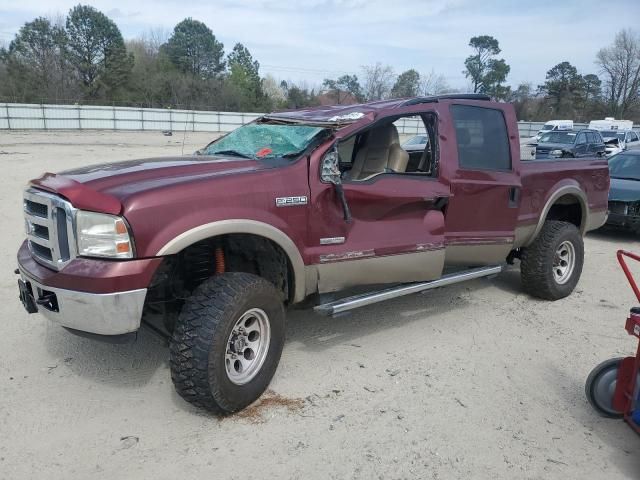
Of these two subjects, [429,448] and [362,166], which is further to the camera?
[362,166]

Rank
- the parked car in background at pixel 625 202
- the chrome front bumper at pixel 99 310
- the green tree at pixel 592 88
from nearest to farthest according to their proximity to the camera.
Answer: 1. the chrome front bumper at pixel 99 310
2. the parked car in background at pixel 625 202
3. the green tree at pixel 592 88

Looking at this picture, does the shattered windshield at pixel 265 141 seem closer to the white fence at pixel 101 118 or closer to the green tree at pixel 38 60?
the white fence at pixel 101 118

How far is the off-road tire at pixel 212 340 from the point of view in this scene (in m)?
3.20

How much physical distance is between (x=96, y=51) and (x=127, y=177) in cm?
6368

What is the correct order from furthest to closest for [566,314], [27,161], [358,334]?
[27,161], [566,314], [358,334]

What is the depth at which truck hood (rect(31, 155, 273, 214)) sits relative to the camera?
3.07 meters

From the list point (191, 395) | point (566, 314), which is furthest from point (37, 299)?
point (566, 314)

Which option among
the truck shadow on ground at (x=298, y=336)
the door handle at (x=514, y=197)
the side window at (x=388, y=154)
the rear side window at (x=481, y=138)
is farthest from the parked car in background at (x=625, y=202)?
the side window at (x=388, y=154)

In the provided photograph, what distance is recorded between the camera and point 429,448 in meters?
3.18

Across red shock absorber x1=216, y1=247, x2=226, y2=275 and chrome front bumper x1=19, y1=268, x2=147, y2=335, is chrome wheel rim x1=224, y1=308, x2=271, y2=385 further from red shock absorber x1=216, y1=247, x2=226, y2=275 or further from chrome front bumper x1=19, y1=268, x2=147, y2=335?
chrome front bumper x1=19, y1=268, x2=147, y2=335

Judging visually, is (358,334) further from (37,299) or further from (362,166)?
(37,299)

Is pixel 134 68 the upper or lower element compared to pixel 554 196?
upper

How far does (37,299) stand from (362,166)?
113 inches

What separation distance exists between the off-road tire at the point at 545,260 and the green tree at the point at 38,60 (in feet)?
173
